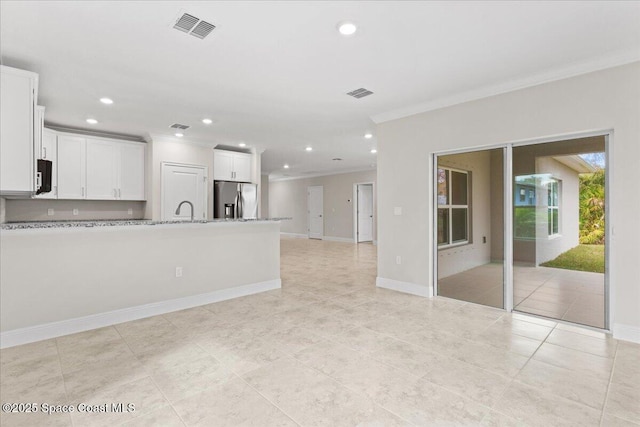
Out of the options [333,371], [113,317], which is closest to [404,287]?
[333,371]

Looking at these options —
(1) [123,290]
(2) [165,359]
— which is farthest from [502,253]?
(1) [123,290]

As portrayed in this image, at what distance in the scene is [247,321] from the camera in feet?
10.8

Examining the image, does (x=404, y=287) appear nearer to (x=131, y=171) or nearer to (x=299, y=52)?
(x=299, y=52)

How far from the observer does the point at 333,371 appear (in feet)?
7.48

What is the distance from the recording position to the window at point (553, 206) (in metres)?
3.45

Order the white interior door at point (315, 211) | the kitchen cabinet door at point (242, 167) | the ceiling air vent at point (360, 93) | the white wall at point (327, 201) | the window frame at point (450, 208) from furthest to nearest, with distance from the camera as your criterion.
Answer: the white interior door at point (315, 211) → the white wall at point (327, 201) → the kitchen cabinet door at point (242, 167) → the window frame at point (450, 208) → the ceiling air vent at point (360, 93)

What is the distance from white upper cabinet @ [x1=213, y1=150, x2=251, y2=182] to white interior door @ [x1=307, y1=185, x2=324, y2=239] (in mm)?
5006

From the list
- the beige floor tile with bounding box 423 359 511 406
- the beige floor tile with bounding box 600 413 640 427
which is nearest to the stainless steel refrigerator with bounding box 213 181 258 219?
the beige floor tile with bounding box 423 359 511 406

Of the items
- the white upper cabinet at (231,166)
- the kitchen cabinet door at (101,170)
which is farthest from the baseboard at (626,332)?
the kitchen cabinet door at (101,170)

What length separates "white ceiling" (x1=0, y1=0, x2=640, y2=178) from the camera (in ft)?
7.23

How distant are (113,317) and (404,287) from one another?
3533 millimetres

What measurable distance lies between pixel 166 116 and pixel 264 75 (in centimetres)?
217

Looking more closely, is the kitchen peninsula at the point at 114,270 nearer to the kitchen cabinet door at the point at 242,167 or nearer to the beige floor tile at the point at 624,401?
the kitchen cabinet door at the point at 242,167

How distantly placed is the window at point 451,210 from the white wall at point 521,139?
0.24m
